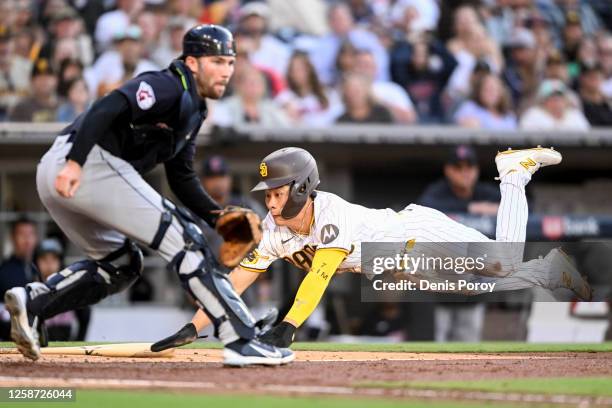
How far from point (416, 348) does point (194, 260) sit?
298cm

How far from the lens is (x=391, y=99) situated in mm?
12555

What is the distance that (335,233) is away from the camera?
6293 millimetres

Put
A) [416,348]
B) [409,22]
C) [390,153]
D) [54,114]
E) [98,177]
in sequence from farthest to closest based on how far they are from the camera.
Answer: [409,22] < [390,153] < [54,114] < [416,348] < [98,177]

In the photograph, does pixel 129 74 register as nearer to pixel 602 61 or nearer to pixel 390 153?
pixel 390 153

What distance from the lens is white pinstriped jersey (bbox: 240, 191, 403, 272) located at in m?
6.32

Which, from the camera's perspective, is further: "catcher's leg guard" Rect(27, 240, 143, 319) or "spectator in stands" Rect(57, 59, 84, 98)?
"spectator in stands" Rect(57, 59, 84, 98)

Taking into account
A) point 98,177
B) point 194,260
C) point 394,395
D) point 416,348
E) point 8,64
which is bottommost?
point 416,348

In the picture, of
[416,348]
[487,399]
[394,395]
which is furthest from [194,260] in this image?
[416,348]

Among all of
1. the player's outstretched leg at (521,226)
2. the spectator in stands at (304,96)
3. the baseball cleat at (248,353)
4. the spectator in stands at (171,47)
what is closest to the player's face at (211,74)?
the baseball cleat at (248,353)

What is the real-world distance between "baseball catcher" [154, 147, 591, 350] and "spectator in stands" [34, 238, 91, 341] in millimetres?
3593

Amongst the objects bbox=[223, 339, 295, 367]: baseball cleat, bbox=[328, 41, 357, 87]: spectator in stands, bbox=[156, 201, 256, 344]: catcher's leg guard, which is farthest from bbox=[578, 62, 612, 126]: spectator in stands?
bbox=[156, 201, 256, 344]: catcher's leg guard

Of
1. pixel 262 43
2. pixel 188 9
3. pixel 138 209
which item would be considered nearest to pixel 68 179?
pixel 138 209

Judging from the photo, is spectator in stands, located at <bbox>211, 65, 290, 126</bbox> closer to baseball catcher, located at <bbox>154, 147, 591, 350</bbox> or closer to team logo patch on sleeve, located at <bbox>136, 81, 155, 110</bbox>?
baseball catcher, located at <bbox>154, 147, 591, 350</bbox>

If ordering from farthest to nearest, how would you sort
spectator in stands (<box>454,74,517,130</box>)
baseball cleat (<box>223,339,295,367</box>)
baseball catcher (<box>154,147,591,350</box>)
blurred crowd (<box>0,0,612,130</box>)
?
spectator in stands (<box>454,74,517,130</box>) < blurred crowd (<box>0,0,612,130</box>) < baseball catcher (<box>154,147,591,350</box>) < baseball cleat (<box>223,339,295,367</box>)
